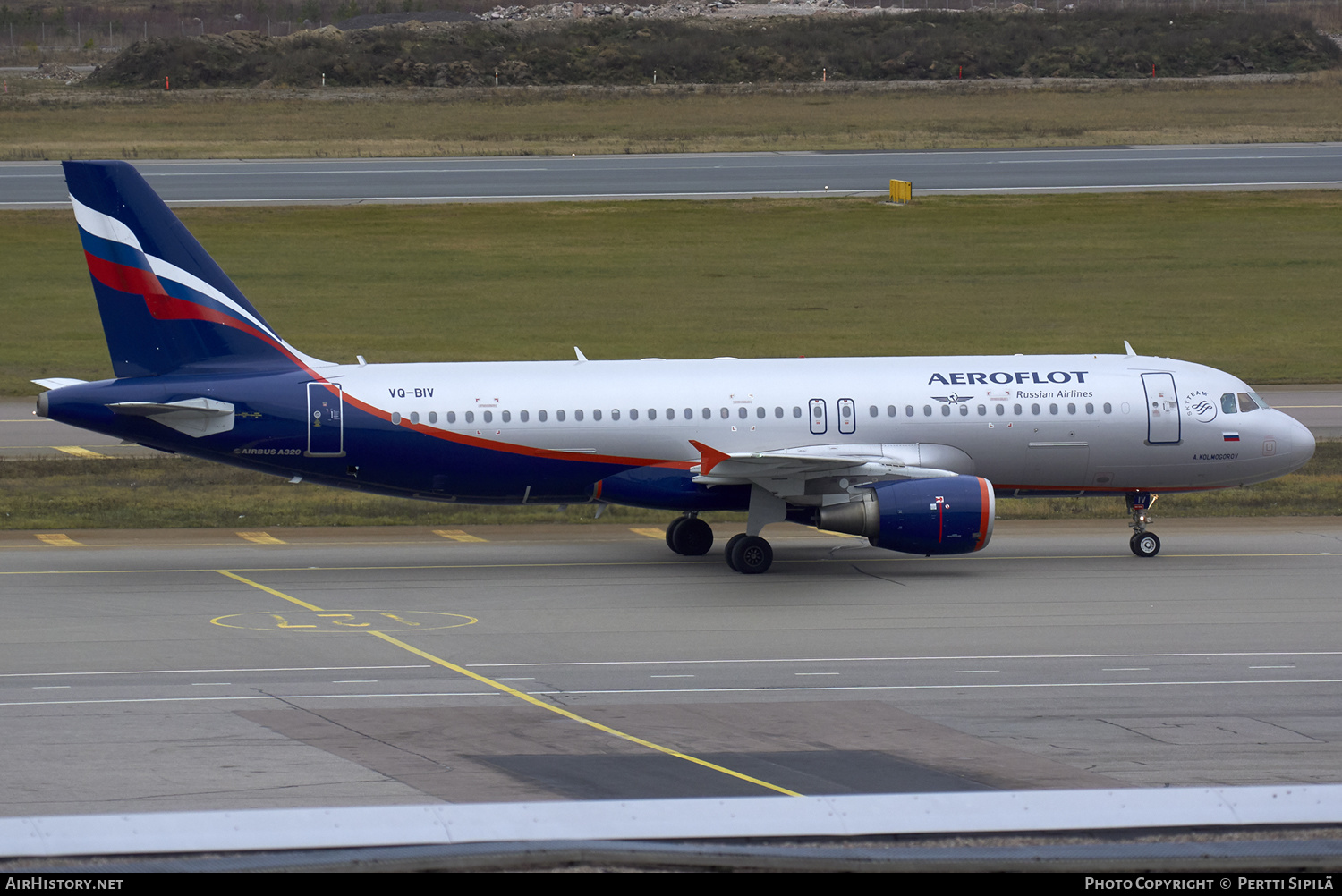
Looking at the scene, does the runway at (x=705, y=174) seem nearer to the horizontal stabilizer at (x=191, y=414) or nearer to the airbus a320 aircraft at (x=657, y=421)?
the airbus a320 aircraft at (x=657, y=421)

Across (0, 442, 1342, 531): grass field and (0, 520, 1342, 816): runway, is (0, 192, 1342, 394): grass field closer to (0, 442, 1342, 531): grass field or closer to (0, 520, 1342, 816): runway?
(0, 442, 1342, 531): grass field

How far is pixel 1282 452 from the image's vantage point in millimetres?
34500

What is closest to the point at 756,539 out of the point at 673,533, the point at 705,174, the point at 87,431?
the point at 673,533

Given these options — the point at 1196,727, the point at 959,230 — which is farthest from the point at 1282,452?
the point at 959,230

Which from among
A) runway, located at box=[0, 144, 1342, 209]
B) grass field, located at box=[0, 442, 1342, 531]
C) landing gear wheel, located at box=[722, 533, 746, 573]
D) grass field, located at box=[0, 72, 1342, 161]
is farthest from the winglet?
grass field, located at box=[0, 72, 1342, 161]

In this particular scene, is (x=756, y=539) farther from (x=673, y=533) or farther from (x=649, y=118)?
(x=649, y=118)

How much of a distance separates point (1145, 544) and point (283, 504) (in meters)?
20.9

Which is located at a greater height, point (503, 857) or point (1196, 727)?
point (503, 857)

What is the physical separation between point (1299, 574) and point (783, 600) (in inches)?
422

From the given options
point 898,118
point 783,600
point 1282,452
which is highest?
point 898,118

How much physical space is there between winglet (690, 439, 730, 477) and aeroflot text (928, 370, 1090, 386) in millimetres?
5195

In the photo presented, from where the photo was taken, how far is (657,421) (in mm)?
33094

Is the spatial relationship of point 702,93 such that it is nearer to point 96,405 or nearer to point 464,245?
point 464,245

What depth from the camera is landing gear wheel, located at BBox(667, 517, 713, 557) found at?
34812 millimetres
